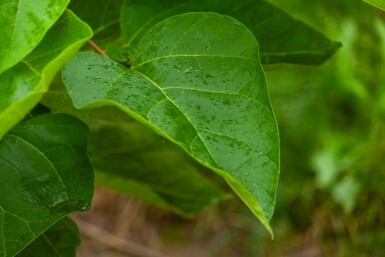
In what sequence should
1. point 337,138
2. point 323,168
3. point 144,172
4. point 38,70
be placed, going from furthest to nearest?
point 337,138 → point 323,168 → point 144,172 → point 38,70

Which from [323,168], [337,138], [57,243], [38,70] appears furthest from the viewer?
[337,138]

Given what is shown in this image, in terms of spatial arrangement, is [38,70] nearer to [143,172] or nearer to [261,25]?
[261,25]

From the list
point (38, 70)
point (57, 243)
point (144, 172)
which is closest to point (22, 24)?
point (38, 70)

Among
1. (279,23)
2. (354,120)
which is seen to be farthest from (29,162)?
(354,120)

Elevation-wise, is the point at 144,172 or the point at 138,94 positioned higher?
the point at 138,94

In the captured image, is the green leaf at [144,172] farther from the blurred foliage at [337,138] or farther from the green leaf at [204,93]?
the blurred foliage at [337,138]

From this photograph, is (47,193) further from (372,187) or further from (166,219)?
(166,219)

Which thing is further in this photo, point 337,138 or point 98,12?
point 337,138

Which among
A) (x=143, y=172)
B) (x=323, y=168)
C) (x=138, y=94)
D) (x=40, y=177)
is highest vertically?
(x=138, y=94)

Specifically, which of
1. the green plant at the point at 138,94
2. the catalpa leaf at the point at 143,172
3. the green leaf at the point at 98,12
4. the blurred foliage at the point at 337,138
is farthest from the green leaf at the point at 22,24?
the blurred foliage at the point at 337,138
